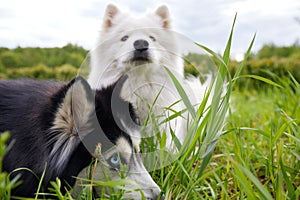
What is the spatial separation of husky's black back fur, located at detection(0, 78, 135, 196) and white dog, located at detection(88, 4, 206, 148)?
2.82 feet

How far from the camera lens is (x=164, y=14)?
3.67 meters

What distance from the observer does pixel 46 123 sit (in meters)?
2.07

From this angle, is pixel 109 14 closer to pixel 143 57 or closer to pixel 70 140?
pixel 143 57

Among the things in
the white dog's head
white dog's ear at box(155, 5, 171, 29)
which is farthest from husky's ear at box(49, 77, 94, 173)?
white dog's ear at box(155, 5, 171, 29)

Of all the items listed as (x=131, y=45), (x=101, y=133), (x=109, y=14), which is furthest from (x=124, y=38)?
(x=101, y=133)

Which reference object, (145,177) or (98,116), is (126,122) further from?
(145,177)

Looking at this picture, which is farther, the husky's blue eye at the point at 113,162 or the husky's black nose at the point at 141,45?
the husky's black nose at the point at 141,45

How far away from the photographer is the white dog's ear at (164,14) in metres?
3.63

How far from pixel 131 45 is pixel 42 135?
1.39m

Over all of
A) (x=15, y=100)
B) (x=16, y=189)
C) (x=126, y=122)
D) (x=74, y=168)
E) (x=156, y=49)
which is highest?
(x=156, y=49)

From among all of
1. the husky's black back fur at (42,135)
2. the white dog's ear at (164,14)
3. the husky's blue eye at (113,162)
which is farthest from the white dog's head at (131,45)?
the husky's blue eye at (113,162)

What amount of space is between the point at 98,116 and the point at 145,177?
47cm

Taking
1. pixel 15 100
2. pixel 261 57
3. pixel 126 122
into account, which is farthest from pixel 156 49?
pixel 261 57

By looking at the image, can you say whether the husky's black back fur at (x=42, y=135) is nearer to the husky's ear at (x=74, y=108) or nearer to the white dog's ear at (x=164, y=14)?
the husky's ear at (x=74, y=108)
